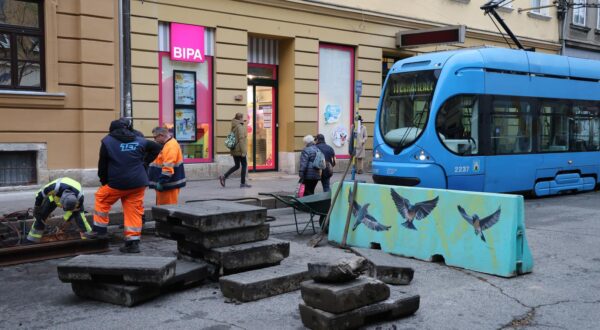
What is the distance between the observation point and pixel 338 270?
4.75 meters

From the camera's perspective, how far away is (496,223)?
663 cm

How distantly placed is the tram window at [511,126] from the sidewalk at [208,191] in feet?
15.1

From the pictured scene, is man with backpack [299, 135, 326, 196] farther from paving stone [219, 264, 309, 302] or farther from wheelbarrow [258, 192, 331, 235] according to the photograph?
paving stone [219, 264, 309, 302]

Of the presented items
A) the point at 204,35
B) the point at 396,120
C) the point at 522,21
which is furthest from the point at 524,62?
the point at 522,21

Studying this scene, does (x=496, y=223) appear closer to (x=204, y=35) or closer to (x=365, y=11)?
(x=204, y=35)

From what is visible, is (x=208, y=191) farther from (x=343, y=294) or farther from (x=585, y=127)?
(x=585, y=127)

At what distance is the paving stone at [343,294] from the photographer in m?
4.63

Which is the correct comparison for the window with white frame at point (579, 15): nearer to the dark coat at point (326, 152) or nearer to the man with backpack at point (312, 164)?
the dark coat at point (326, 152)

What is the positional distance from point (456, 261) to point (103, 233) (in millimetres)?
4534

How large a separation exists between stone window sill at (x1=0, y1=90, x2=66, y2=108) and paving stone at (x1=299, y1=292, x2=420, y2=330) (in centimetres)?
982

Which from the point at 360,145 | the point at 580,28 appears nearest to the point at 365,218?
the point at 360,145

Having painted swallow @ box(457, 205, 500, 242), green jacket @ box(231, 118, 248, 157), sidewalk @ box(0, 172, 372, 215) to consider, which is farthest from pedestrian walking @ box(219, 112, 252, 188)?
painted swallow @ box(457, 205, 500, 242)

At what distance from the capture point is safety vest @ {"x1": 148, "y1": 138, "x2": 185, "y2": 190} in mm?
8562

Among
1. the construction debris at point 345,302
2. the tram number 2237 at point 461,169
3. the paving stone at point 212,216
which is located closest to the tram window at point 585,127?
the tram number 2237 at point 461,169
